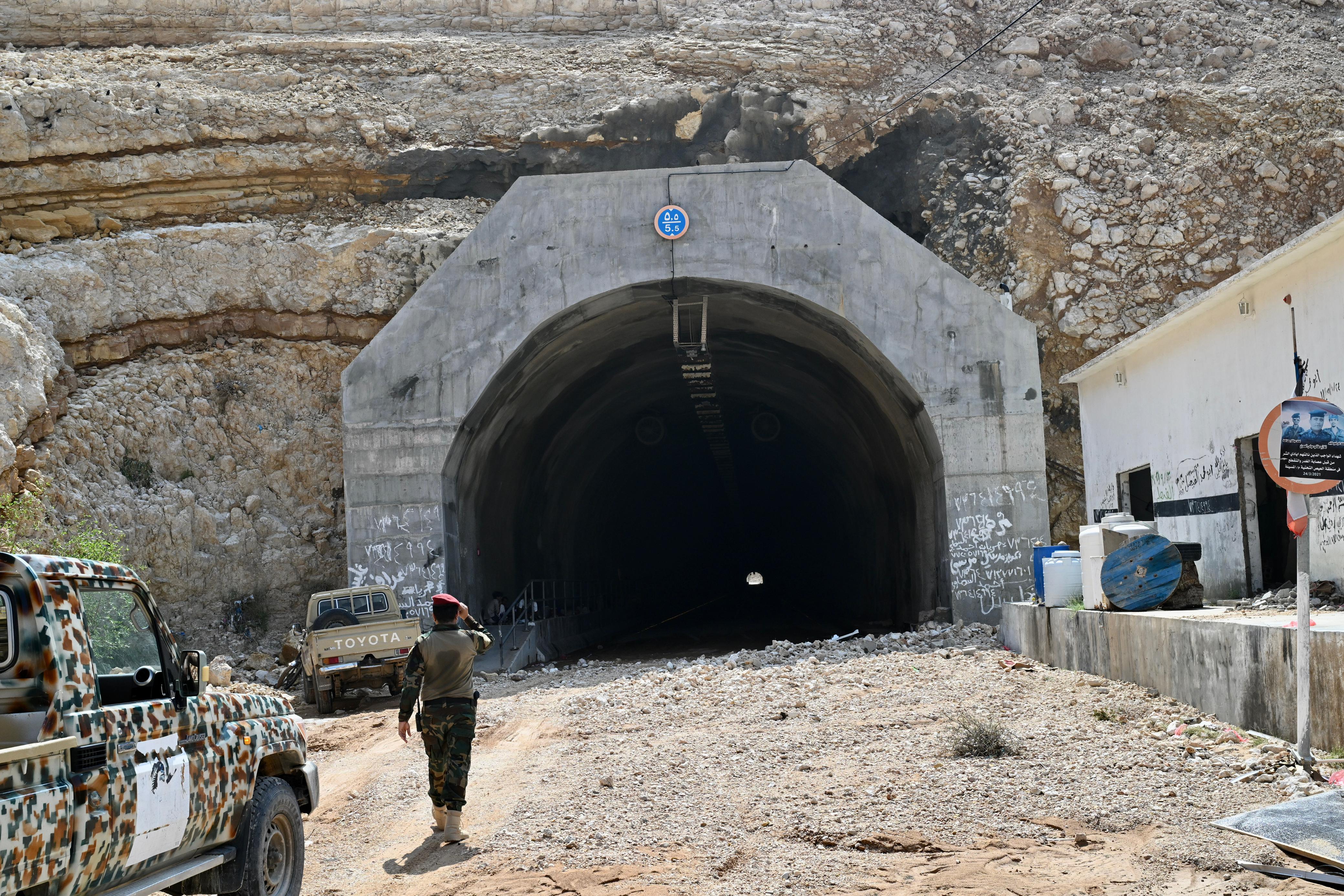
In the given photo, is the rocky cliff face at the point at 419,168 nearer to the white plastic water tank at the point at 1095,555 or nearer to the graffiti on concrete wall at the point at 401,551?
the graffiti on concrete wall at the point at 401,551

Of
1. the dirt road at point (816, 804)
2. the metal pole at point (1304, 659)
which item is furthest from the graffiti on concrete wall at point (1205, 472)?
the metal pole at point (1304, 659)

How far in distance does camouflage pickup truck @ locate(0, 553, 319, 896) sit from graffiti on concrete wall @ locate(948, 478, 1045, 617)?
1293 cm

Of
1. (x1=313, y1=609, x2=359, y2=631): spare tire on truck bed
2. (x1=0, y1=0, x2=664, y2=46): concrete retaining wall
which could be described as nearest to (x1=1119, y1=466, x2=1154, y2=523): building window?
(x1=313, y1=609, x2=359, y2=631): spare tire on truck bed

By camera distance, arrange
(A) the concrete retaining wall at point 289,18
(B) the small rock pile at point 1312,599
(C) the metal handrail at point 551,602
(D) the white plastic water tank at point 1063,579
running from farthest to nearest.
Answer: (A) the concrete retaining wall at point 289,18 → (C) the metal handrail at point 551,602 → (D) the white plastic water tank at point 1063,579 → (B) the small rock pile at point 1312,599

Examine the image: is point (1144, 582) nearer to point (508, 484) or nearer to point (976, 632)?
point (976, 632)

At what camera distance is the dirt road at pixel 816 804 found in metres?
5.72

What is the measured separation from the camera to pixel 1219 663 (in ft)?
27.2

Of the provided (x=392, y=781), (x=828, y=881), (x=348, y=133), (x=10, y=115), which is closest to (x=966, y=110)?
(x=348, y=133)

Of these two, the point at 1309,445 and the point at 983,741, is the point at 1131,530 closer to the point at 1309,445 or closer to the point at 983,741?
the point at 983,741

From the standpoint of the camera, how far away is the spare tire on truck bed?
1547 centimetres

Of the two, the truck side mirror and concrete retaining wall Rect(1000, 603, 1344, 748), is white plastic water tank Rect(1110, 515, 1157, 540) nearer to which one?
concrete retaining wall Rect(1000, 603, 1344, 748)

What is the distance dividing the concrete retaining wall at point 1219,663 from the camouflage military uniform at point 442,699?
16.9 ft

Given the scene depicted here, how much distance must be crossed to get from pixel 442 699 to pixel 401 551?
10444mm

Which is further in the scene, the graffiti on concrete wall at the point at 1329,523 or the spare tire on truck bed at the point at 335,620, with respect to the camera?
the spare tire on truck bed at the point at 335,620
